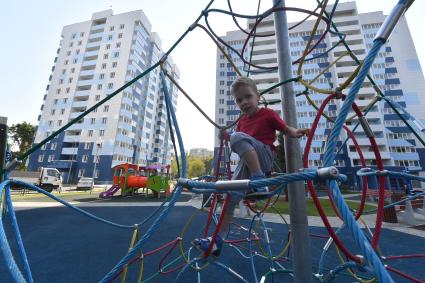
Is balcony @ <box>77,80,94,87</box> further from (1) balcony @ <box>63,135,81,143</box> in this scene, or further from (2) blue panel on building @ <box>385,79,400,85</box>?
(2) blue panel on building @ <box>385,79,400,85</box>

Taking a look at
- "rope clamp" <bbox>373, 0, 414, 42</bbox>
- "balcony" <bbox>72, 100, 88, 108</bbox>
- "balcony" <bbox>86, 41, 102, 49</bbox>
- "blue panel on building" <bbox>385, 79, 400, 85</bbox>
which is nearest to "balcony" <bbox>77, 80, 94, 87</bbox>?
"balcony" <bbox>72, 100, 88, 108</bbox>

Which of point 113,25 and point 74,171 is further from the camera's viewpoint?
point 113,25

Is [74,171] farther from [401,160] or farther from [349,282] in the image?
[401,160]

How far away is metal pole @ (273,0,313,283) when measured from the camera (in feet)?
3.84

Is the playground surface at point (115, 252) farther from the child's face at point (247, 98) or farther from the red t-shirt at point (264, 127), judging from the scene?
the child's face at point (247, 98)

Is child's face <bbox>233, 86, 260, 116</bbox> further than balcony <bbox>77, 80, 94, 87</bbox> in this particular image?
No

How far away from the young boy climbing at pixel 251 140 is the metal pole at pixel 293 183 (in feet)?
0.35

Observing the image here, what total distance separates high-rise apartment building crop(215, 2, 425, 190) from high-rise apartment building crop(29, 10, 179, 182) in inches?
552

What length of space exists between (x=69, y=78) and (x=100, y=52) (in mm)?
6815

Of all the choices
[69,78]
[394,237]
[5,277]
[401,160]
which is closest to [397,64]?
[401,160]

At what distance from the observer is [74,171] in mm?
28281

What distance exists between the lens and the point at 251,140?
1398 millimetres

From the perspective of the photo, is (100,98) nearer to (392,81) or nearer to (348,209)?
(348,209)

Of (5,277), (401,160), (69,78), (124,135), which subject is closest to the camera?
(5,277)
